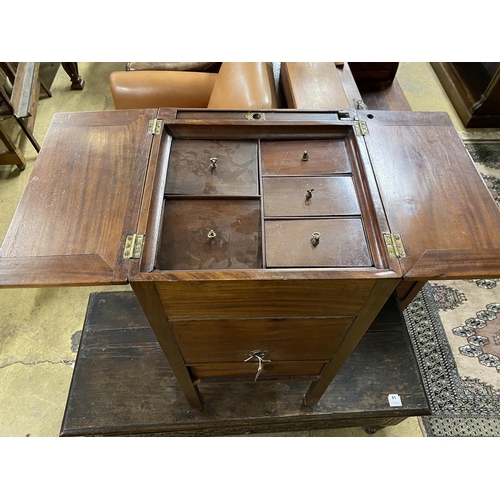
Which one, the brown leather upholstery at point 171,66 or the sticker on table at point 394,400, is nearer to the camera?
the sticker on table at point 394,400

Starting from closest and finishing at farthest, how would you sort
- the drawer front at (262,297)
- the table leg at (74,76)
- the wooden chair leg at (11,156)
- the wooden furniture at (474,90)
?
the drawer front at (262,297), the wooden chair leg at (11,156), the wooden furniture at (474,90), the table leg at (74,76)

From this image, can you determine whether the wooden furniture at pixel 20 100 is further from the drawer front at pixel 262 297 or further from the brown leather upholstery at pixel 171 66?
the drawer front at pixel 262 297

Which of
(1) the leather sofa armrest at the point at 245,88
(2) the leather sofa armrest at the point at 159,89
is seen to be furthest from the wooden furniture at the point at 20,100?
(1) the leather sofa armrest at the point at 245,88

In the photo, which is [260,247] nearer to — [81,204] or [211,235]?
[211,235]

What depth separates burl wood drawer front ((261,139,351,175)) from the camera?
1.08 m

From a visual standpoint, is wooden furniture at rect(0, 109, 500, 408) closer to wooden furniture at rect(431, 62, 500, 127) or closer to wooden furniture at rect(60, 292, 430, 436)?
wooden furniture at rect(60, 292, 430, 436)

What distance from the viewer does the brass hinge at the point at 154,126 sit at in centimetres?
111

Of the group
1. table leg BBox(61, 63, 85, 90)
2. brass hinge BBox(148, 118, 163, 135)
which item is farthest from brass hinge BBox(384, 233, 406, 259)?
table leg BBox(61, 63, 85, 90)

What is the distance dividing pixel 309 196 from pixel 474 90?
2876mm

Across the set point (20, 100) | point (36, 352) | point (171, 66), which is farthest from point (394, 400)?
point (20, 100)

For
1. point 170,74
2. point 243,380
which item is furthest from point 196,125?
point 170,74

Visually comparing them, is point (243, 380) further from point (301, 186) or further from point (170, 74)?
point (170, 74)

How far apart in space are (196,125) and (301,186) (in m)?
Result: 0.39

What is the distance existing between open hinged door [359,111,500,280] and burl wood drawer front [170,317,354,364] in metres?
0.29
